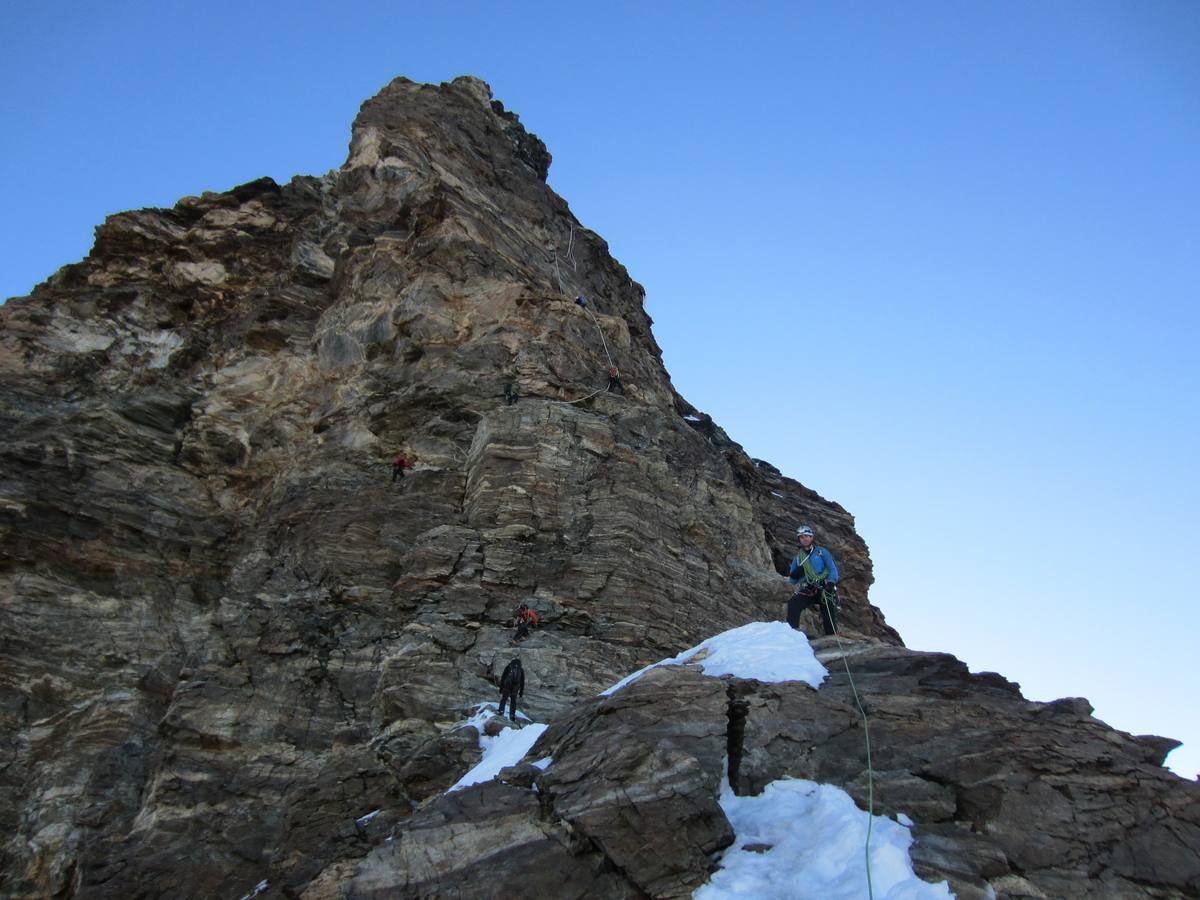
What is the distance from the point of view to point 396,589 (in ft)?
68.9

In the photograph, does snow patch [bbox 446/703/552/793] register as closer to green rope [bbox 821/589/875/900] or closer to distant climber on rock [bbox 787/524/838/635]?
green rope [bbox 821/589/875/900]

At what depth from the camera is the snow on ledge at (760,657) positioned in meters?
13.8

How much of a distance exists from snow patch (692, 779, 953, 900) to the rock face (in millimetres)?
302

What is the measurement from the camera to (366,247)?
31.8 metres

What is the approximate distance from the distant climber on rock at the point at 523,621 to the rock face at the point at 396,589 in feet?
1.05

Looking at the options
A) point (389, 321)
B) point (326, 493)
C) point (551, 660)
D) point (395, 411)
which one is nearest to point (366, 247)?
point (389, 321)

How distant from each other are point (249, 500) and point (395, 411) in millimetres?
5480

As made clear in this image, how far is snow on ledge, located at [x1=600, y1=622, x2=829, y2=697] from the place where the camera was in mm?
13797

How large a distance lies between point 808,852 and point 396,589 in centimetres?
1281

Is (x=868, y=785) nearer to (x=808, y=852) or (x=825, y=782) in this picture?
(x=825, y=782)

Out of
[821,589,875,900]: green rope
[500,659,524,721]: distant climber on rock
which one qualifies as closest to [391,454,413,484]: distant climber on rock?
[500,659,524,721]: distant climber on rock

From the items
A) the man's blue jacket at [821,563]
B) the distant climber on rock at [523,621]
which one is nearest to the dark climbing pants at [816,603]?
the man's blue jacket at [821,563]

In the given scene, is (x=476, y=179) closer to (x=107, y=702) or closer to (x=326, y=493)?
(x=326, y=493)

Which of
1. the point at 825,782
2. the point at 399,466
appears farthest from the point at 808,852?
the point at 399,466
